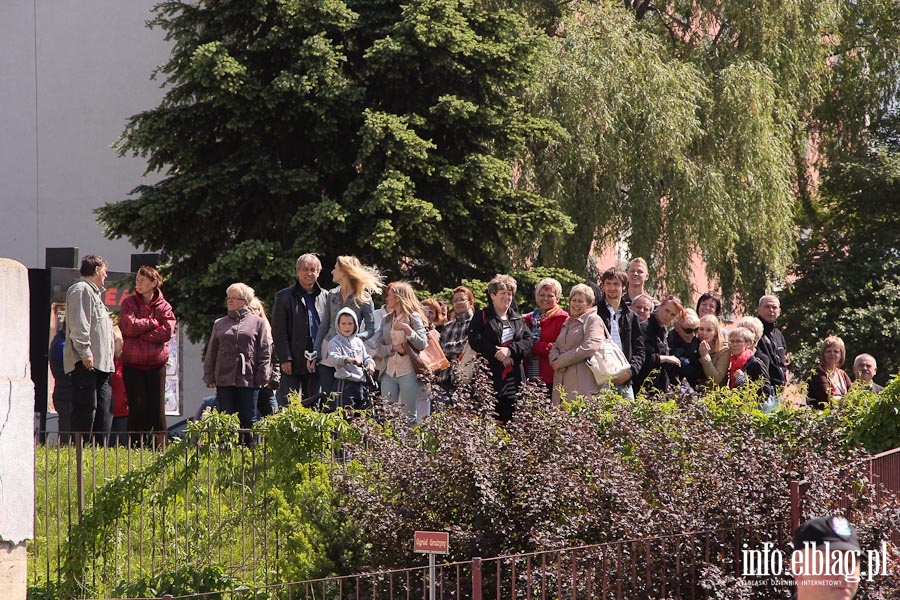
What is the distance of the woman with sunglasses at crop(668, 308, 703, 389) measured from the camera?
1288 cm

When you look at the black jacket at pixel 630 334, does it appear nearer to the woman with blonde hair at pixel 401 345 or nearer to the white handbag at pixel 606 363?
the white handbag at pixel 606 363

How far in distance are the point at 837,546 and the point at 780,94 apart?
20.7m

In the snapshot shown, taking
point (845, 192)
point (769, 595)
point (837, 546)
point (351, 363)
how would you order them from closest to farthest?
1. point (837, 546)
2. point (769, 595)
3. point (351, 363)
4. point (845, 192)

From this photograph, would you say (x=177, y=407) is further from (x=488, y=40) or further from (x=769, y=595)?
(x=769, y=595)

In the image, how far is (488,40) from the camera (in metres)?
20.0

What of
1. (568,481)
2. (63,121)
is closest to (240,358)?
(568,481)

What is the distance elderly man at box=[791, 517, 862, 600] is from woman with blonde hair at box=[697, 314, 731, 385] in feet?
25.6

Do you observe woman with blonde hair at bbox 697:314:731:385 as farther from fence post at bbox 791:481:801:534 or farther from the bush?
fence post at bbox 791:481:801:534

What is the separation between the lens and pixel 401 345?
11.9 m

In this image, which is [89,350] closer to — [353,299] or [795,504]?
[353,299]

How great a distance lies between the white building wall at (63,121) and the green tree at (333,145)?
11.7m

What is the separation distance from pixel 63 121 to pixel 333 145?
13.6 m

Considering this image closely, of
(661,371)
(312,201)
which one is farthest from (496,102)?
(661,371)

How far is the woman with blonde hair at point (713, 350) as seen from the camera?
12.8 metres
